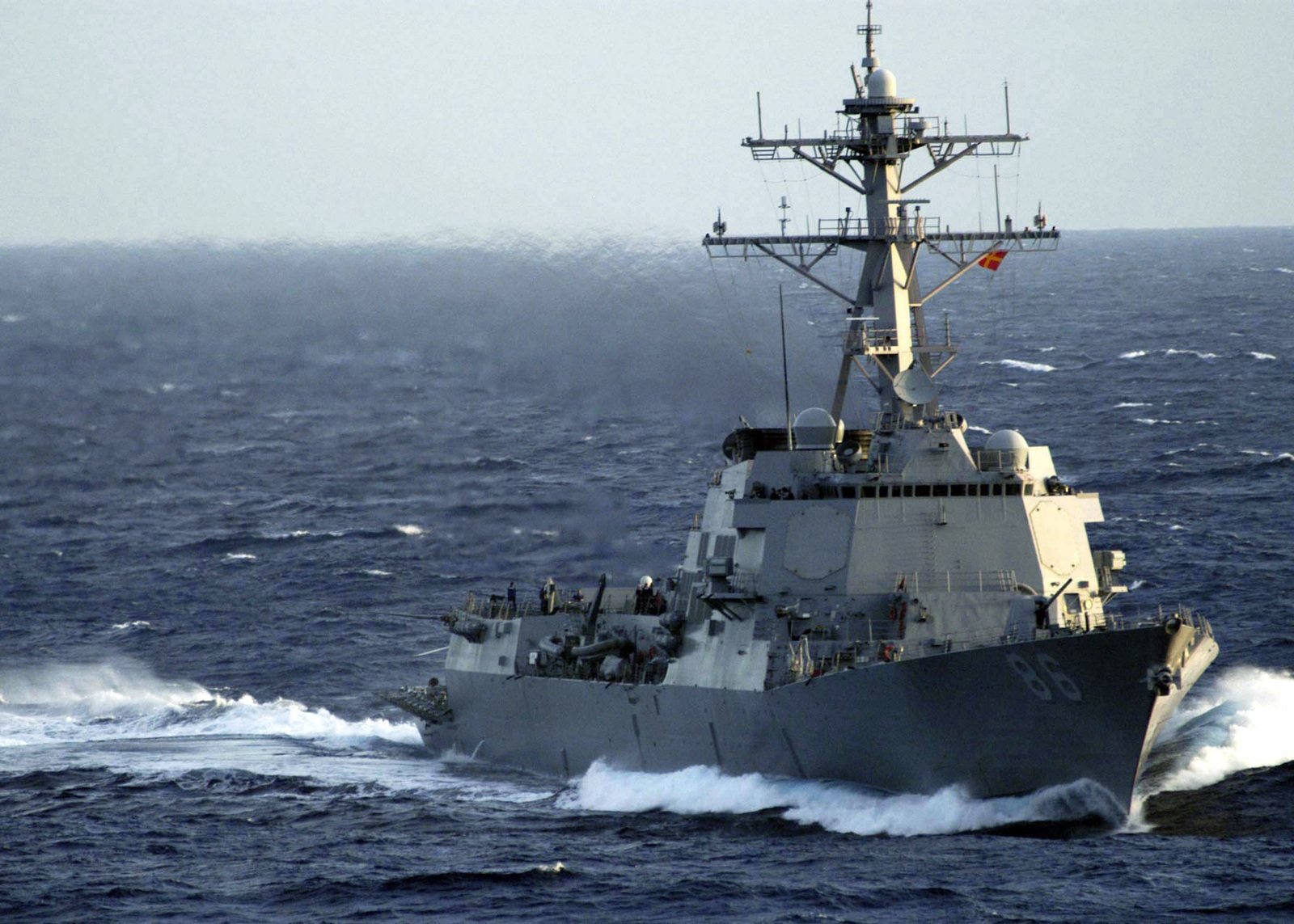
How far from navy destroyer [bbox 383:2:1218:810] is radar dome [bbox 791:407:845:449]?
30 millimetres

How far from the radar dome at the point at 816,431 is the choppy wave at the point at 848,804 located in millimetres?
4902

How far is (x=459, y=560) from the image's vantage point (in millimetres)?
44781

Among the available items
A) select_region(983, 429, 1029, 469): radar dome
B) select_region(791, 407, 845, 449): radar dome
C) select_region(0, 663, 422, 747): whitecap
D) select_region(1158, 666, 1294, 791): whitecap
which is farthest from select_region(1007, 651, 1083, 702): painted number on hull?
select_region(0, 663, 422, 747): whitecap

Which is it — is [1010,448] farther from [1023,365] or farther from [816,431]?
[1023,365]

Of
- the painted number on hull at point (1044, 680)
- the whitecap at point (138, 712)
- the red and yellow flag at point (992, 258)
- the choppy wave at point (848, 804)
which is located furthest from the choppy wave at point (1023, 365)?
the painted number on hull at point (1044, 680)

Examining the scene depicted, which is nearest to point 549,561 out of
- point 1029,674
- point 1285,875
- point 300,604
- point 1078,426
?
point 300,604

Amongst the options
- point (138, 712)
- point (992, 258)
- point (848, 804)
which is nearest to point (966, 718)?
point (848, 804)

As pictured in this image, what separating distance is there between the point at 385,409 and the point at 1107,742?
35.1m

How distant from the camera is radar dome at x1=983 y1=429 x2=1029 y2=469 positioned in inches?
1113

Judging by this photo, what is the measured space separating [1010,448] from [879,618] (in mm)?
3248

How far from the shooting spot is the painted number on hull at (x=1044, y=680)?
24.3m

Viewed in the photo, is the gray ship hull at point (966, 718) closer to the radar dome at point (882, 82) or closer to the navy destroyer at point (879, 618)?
the navy destroyer at point (879, 618)

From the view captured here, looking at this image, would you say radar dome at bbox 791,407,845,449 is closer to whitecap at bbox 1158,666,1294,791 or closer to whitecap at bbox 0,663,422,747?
whitecap at bbox 1158,666,1294,791

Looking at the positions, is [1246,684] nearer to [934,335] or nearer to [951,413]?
[951,413]
